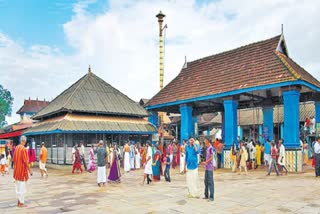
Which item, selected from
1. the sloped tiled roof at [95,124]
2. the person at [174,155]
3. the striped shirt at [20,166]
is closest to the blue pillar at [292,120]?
the person at [174,155]

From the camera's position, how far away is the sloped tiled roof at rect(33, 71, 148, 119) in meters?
20.5

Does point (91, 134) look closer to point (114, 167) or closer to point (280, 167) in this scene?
point (114, 167)

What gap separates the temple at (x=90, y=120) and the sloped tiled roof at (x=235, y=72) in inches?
83.1

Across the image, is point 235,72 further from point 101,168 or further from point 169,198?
point 169,198

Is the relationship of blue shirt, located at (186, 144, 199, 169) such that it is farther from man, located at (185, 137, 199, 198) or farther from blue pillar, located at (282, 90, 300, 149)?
blue pillar, located at (282, 90, 300, 149)

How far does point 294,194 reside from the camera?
8906mm

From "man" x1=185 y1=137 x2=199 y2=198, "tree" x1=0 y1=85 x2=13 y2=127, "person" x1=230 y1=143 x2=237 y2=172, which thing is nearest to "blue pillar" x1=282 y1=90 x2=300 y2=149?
"person" x1=230 y1=143 x2=237 y2=172

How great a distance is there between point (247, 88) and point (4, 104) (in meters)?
64.9

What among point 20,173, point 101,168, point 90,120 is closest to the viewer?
point 20,173

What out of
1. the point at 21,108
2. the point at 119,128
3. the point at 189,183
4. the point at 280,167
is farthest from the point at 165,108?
the point at 21,108

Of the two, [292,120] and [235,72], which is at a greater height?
[235,72]

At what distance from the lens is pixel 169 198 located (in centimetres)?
884

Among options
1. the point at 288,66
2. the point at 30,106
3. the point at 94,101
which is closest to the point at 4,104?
A: the point at 30,106

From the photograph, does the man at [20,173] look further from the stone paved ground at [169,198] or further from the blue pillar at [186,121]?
the blue pillar at [186,121]
